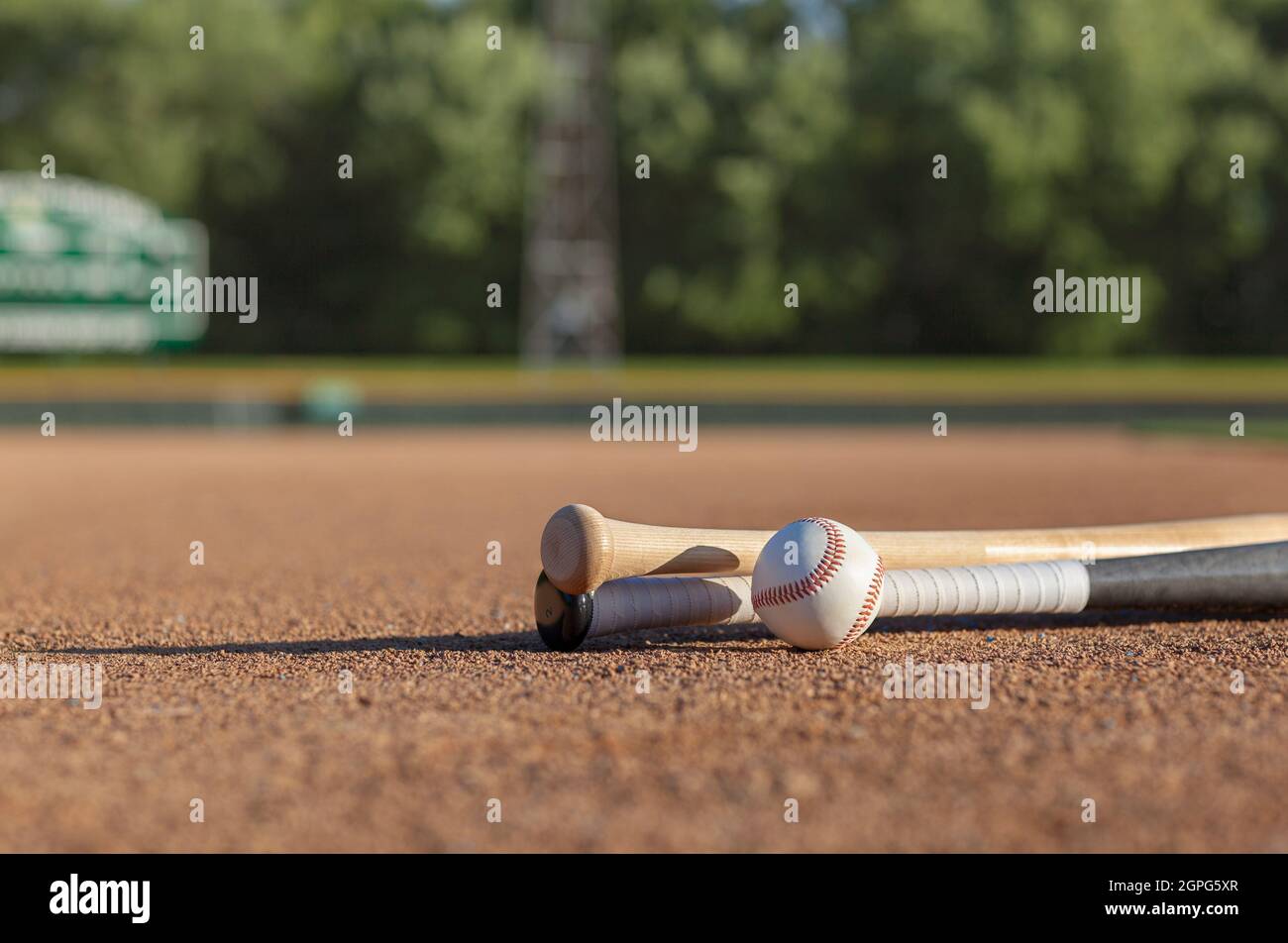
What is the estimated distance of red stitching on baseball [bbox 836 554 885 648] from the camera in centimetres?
479

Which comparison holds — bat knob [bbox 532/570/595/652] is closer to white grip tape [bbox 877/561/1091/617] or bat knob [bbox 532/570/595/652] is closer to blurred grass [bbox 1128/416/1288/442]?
white grip tape [bbox 877/561/1091/617]

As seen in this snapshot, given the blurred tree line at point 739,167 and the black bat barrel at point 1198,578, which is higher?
the blurred tree line at point 739,167

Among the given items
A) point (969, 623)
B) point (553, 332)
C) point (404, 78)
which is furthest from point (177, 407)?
point (969, 623)

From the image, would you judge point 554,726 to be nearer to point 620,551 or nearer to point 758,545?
point 620,551

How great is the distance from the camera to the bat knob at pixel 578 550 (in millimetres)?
4695

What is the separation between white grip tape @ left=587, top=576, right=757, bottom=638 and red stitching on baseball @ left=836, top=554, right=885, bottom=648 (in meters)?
0.47

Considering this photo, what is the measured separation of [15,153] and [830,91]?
24720mm

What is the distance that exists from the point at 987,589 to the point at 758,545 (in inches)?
35.8

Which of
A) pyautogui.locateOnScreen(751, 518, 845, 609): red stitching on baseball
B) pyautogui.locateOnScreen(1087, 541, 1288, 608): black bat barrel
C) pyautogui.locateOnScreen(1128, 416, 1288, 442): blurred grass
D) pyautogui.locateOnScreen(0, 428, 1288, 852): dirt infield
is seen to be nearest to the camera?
pyautogui.locateOnScreen(0, 428, 1288, 852): dirt infield

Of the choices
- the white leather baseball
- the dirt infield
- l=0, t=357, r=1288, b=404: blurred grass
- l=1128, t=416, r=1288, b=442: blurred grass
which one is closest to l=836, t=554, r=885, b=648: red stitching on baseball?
the white leather baseball

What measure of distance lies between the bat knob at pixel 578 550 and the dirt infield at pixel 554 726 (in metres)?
0.32

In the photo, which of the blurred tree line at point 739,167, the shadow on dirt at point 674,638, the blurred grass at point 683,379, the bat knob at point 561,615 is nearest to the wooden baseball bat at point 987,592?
the bat knob at point 561,615

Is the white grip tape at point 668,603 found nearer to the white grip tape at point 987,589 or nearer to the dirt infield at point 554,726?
the dirt infield at point 554,726

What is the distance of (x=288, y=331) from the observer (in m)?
41.1
